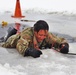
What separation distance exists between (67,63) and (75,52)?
1033mm

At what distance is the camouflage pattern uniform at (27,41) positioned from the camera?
20.8 ft

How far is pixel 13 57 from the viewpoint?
6141 mm

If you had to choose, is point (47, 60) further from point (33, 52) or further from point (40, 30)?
point (40, 30)

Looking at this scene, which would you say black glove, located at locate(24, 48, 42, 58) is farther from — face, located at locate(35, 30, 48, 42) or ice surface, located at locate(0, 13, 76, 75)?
face, located at locate(35, 30, 48, 42)

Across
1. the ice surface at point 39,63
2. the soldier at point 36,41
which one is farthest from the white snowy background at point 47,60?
the soldier at point 36,41

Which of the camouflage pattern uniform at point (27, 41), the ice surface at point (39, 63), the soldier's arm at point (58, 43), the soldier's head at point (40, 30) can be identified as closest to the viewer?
the ice surface at point (39, 63)

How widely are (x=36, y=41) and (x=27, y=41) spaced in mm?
190

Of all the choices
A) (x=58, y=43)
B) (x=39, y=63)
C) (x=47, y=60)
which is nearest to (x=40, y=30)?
(x=58, y=43)

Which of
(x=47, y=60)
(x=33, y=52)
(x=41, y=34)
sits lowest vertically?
(x=47, y=60)

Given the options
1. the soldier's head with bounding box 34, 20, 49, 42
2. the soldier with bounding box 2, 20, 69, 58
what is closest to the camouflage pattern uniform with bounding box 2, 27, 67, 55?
the soldier with bounding box 2, 20, 69, 58

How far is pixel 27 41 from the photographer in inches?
255

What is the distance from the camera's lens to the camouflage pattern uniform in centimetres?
635

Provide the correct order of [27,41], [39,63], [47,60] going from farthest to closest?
[27,41]
[47,60]
[39,63]

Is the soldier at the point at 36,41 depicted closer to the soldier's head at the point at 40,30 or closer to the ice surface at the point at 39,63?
the soldier's head at the point at 40,30
